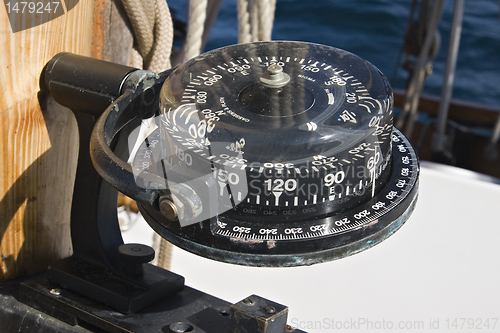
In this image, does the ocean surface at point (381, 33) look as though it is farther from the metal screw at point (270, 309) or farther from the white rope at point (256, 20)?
the metal screw at point (270, 309)

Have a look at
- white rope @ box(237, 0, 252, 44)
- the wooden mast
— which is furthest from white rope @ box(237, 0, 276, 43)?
the wooden mast

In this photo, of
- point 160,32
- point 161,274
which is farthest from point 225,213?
point 160,32

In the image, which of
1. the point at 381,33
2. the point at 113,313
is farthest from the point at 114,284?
the point at 381,33

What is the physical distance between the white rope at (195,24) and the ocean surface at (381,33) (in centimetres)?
413

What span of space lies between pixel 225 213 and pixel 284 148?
0.40 ft

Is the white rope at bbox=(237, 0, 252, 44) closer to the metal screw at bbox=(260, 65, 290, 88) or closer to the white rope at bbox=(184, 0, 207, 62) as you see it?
the white rope at bbox=(184, 0, 207, 62)

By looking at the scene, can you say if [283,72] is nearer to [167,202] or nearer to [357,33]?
[167,202]

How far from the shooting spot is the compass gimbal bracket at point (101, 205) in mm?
933

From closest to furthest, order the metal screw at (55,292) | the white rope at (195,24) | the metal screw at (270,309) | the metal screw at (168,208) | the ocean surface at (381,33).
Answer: the metal screw at (168,208) → the metal screw at (270,309) → the metal screw at (55,292) → the white rope at (195,24) → the ocean surface at (381,33)

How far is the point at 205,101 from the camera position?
79 centimetres

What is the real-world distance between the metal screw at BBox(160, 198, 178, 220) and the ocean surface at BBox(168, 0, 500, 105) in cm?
478

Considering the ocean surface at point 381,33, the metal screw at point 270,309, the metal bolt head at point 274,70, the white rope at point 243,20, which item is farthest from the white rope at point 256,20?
the ocean surface at point 381,33

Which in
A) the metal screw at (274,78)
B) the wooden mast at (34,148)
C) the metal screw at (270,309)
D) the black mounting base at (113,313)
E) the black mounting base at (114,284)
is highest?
the metal screw at (274,78)

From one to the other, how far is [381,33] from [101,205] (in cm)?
531
